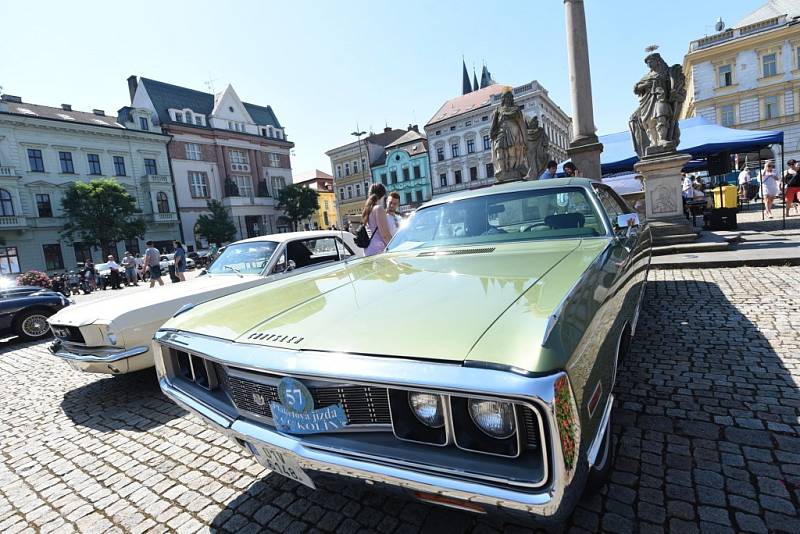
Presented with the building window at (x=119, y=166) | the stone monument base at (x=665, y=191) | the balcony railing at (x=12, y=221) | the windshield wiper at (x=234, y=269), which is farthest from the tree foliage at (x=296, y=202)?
the windshield wiper at (x=234, y=269)

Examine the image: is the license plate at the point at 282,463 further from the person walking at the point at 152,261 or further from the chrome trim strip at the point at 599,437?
the person walking at the point at 152,261

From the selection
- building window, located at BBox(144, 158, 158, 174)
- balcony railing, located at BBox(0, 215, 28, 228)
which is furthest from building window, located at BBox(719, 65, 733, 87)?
balcony railing, located at BBox(0, 215, 28, 228)

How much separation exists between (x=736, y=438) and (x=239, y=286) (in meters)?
4.39

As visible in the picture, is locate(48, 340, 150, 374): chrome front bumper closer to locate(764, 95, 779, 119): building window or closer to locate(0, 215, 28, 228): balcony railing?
locate(0, 215, 28, 228): balcony railing

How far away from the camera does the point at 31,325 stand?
728cm

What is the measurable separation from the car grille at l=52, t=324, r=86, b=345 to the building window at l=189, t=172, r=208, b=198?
38191 mm

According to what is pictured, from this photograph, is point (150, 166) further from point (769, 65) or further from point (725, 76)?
point (769, 65)

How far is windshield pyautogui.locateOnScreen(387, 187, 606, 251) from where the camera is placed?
2973 mm

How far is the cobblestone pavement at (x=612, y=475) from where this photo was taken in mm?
1851

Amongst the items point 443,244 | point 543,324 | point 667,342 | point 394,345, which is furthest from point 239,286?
point 667,342

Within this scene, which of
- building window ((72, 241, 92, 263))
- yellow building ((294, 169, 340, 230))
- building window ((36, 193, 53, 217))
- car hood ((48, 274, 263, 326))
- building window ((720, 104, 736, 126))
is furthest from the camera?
yellow building ((294, 169, 340, 230))

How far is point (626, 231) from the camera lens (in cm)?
310

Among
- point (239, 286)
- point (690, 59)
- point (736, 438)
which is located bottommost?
point (736, 438)

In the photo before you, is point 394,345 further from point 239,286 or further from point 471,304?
point 239,286
